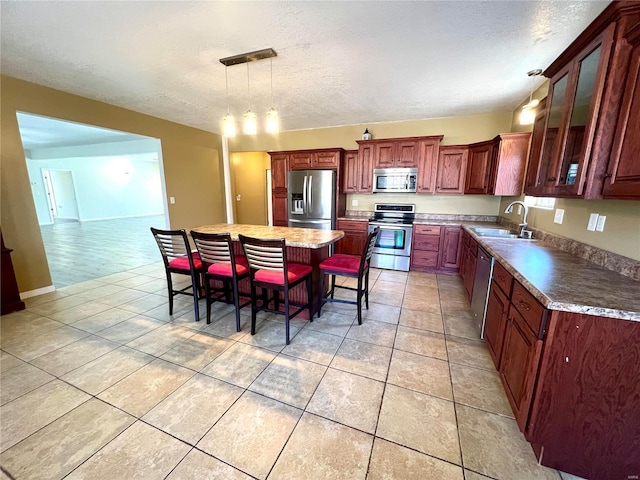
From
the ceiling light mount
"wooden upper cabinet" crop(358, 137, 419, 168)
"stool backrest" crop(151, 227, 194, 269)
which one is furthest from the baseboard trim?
"wooden upper cabinet" crop(358, 137, 419, 168)

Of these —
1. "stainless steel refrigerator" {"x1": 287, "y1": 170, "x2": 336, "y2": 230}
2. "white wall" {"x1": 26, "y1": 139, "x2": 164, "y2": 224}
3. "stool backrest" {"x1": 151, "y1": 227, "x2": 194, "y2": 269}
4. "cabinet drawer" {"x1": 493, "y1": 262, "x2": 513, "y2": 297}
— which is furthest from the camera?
"white wall" {"x1": 26, "y1": 139, "x2": 164, "y2": 224}

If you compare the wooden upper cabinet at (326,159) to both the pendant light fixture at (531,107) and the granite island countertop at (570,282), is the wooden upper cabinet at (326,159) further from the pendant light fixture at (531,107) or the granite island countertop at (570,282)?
the granite island countertop at (570,282)

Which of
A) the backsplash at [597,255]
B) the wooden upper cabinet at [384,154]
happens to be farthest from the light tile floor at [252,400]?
the wooden upper cabinet at [384,154]

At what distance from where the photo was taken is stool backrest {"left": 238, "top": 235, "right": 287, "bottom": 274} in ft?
6.59

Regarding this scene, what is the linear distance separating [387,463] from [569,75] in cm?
268

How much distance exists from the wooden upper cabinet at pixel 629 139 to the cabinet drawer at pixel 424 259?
2872 mm

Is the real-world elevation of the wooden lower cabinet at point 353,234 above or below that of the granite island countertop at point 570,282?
below

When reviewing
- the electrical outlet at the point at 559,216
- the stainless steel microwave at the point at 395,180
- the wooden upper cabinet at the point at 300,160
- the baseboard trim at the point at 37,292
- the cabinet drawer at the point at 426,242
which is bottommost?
the baseboard trim at the point at 37,292

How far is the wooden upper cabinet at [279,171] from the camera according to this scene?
16.2 feet

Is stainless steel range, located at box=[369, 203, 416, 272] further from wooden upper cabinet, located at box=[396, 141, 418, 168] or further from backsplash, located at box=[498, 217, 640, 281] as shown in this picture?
backsplash, located at box=[498, 217, 640, 281]

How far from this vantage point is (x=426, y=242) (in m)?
4.17

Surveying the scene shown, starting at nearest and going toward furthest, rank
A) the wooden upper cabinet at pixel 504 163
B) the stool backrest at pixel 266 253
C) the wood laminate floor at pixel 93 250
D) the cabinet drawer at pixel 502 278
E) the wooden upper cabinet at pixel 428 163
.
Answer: the cabinet drawer at pixel 502 278 → the stool backrest at pixel 266 253 → the wooden upper cabinet at pixel 504 163 → the wooden upper cabinet at pixel 428 163 → the wood laminate floor at pixel 93 250

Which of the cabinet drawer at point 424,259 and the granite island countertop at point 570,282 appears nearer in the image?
the granite island countertop at point 570,282

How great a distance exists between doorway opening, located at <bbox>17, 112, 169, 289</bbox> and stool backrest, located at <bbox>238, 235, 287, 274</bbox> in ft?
10.9
